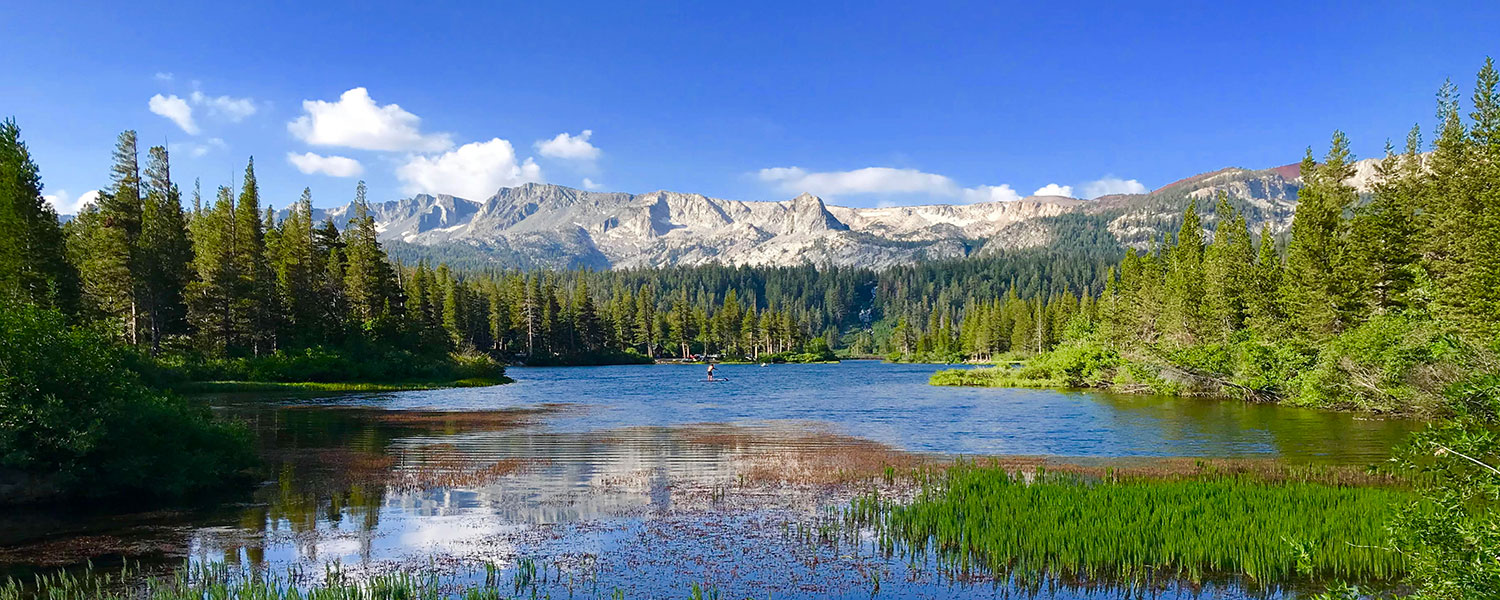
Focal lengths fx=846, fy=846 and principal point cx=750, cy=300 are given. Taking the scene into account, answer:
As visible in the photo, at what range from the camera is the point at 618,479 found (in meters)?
25.9

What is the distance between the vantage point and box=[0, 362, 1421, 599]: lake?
16.0 m

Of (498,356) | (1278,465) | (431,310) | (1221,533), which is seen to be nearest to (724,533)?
(1221,533)

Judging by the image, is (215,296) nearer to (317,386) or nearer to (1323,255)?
(317,386)

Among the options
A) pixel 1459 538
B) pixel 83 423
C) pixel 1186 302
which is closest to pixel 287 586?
pixel 83 423

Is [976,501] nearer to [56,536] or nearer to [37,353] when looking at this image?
[56,536]

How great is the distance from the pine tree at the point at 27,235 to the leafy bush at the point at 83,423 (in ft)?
104

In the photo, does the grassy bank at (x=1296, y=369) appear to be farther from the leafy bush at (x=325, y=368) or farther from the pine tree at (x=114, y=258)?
the pine tree at (x=114, y=258)

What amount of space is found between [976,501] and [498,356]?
446ft

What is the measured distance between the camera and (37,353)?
20000 mm

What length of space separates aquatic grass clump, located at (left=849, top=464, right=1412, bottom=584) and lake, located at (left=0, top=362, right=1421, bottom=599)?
1072mm

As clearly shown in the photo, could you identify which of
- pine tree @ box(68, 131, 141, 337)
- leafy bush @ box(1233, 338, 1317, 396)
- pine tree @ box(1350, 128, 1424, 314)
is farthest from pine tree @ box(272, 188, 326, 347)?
pine tree @ box(1350, 128, 1424, 314)

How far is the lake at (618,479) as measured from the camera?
52.5 feet

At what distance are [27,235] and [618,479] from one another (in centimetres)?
4423

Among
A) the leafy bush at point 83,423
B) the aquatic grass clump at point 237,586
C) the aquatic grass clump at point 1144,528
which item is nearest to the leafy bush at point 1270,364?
the aquatic grass clump at point 1144,528
